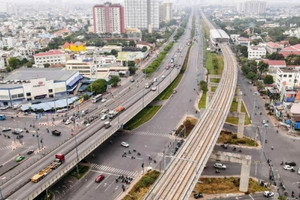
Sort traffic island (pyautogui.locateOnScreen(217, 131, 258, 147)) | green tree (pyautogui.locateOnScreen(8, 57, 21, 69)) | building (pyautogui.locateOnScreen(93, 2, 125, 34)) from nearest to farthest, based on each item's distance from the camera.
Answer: traffic island (pyautogui.locateOnScreen(217, 131, 258, 147)), green tree (pyautogui.locateOnScreen(8, 57, 21, 69)), building (pyautogui.locateOnScreen(93, 2, 125, 34))

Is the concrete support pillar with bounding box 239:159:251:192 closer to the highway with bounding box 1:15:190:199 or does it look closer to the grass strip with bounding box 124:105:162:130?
the highway with bounding box 1:15:190:199

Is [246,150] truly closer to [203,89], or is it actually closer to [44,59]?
[203,89]

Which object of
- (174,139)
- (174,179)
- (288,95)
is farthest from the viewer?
(288,95)

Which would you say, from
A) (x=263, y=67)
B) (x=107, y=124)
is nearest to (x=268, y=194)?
(x=107, y=124)

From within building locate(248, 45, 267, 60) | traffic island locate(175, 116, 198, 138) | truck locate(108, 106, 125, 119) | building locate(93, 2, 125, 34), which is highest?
building locate(93, 2, 125, 34)

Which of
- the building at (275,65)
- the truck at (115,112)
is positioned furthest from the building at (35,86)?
the building at (275,65)

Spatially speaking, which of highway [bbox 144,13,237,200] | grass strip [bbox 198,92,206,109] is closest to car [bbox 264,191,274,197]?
highway [bbox 144,13,237,200]

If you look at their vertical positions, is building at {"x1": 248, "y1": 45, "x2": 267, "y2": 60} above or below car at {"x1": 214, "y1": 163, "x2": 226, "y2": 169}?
above

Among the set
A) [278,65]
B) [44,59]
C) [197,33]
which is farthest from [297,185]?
[197,33]
